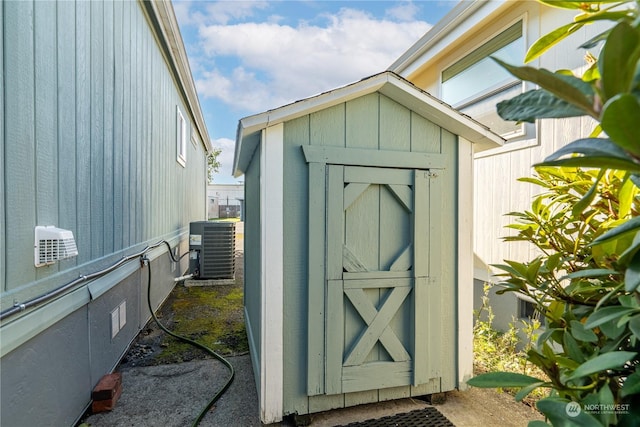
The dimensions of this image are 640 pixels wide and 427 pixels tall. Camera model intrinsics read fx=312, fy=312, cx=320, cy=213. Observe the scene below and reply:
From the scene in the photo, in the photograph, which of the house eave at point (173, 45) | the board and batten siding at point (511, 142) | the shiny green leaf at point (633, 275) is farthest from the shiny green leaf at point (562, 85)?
the house eave at point (173, 45)

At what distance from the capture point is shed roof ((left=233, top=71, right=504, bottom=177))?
1946mm

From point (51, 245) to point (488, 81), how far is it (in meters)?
4.31

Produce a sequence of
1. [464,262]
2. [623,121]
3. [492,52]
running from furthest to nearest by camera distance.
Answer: [492,52], [464,262], [623,121]

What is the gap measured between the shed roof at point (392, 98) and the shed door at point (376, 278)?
411 mm

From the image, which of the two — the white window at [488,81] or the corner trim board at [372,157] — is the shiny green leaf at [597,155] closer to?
the corner trim board at [372,157]

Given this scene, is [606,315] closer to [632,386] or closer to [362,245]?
[632,386]

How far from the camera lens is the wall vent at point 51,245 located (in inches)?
63.5

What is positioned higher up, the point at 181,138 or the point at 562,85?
the point at 181,138

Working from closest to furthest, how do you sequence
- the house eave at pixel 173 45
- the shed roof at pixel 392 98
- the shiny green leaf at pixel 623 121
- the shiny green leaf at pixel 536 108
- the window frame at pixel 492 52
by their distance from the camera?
the shiny green leaf at pixel 623 121
the shiny green leaf at pixel 536 108
the shed roof at pixel 392 98
the window frame at pixel 492 52
the house eave at pixel 173 45

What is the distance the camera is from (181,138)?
616 cm

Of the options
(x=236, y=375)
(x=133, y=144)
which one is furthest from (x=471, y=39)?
(x=236, y=375)

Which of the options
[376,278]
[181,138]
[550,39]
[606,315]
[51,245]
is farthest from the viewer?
[181,138]

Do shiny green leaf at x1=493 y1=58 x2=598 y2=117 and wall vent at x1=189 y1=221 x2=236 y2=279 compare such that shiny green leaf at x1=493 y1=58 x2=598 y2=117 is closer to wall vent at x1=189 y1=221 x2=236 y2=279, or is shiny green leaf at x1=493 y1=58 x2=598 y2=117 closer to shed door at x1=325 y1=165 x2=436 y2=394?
shed door at x1=325 y1=165 x2=436 y2=394

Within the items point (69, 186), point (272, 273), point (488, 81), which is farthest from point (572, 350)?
point (488, 81)
